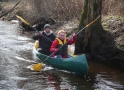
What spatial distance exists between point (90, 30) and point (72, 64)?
96.1 inches

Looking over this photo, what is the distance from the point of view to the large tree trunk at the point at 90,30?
914cm

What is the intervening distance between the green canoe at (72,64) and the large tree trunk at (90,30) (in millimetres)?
1717

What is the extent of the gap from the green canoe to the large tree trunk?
1717 millimetres

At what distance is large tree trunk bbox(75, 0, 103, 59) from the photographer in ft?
30.0

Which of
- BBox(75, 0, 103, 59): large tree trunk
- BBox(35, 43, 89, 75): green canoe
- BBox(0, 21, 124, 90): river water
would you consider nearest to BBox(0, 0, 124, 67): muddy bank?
BBox(75, 0, 103, 59): large tree trunk

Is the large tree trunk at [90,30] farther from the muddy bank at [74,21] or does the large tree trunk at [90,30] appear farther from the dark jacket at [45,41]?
the dark jacket at [45,41]

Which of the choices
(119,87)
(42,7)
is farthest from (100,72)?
(42,7)

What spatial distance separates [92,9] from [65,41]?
5.80ft

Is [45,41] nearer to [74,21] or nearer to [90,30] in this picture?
[90,30]

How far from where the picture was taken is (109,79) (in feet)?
23.9

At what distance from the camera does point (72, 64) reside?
7.24 metres

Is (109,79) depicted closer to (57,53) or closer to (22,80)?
(57,53)

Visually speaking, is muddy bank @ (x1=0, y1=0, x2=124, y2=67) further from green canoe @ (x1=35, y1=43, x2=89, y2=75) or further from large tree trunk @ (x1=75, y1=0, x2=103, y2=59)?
green canoe @ (x1=35, y1=43, x2=89, y2=75)

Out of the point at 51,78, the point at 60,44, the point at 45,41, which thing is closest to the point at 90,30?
the point at 60,44
